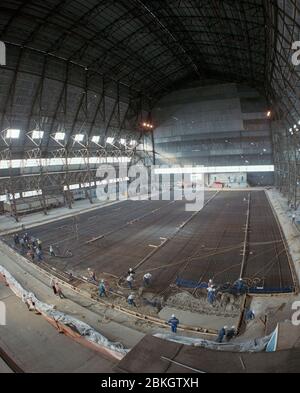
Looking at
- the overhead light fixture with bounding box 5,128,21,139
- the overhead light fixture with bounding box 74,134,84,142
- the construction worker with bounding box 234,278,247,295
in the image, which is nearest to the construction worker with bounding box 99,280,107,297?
the construction worker with bounding box 234,278,247,295

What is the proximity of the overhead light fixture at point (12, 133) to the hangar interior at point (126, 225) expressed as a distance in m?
0.16

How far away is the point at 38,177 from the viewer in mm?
42438

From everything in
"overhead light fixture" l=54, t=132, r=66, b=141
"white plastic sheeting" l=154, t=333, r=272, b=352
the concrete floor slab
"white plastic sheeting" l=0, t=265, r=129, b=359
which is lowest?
the concrete floor slab

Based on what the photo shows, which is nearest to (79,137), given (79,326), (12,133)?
(12,133)

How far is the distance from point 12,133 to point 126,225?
20642mm

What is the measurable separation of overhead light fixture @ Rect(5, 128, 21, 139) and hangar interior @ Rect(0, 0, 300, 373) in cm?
16

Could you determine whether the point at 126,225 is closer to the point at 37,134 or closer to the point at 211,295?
the point at 211,295

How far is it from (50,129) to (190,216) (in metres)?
25.1

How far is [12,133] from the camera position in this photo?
36.2 m

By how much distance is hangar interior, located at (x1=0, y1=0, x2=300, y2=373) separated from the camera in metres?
10.4

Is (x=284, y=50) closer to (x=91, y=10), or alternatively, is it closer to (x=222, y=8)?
(x=222, y=8)

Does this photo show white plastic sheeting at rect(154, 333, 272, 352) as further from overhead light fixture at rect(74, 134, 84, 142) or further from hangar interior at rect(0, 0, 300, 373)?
overhead light fixture at rect(74, 134, 84, 142)

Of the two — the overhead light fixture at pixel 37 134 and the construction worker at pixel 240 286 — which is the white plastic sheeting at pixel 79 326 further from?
the overhead light fixture at pixel 37 134
